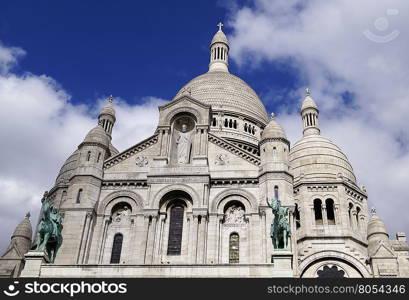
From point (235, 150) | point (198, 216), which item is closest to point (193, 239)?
point (198, 216)

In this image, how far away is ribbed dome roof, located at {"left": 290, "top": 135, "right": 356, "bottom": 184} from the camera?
1775 inches

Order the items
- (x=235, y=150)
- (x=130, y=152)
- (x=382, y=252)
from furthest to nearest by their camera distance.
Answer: (x=382, y=252) → (x=130, y=152) → (x=235, y=150)

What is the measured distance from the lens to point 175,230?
32938 mm

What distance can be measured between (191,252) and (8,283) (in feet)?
36.0

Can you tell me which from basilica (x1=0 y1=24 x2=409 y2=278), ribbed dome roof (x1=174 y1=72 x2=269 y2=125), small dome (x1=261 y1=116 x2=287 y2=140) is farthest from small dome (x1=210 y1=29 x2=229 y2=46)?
small dome (x1=261 y1=116 x2=287 y2=140)

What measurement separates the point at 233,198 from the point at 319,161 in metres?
15.0

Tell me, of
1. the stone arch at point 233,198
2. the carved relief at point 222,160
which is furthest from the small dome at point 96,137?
the stone arch at point 233,198

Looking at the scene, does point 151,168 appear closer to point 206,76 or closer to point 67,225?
point 67,225

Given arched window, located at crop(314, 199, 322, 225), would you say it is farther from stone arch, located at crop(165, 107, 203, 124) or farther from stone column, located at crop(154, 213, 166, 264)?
stone column, located at crop(154, 213, 166, 264)

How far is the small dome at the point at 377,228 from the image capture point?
4097cm

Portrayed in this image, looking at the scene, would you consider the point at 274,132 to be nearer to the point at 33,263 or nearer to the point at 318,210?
the point at 318,210

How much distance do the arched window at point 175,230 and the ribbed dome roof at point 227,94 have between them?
22.6m

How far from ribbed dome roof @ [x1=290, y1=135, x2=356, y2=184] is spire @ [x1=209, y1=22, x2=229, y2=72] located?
69.8ft

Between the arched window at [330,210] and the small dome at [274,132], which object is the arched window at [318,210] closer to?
the arched window at [330,210]
